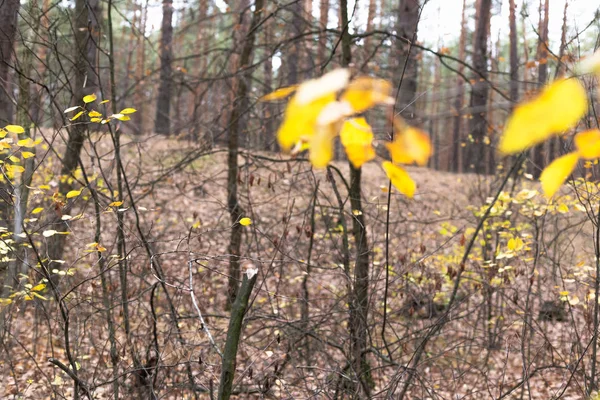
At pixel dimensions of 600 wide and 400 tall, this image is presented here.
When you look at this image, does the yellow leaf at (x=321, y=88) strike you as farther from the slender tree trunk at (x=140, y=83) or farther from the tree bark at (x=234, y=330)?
the slender tree trunk at (x=140, y=83)

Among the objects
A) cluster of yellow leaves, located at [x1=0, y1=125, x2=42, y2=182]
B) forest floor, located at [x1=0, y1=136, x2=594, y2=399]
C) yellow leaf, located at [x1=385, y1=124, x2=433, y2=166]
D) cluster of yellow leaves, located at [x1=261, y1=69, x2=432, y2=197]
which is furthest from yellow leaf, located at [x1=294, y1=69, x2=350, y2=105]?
cluster of yellow leaves, located at [x1=0, y1=125, x2=42, y2=182]

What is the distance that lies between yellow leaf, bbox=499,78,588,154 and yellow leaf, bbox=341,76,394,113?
19 cm

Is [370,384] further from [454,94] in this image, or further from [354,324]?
[454,94]

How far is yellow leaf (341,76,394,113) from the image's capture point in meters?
0.85

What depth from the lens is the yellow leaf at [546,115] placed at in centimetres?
70

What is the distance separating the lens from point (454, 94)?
1.28 meters

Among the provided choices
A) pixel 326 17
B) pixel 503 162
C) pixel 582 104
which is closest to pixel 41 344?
pixel 582 104

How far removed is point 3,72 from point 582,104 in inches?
194

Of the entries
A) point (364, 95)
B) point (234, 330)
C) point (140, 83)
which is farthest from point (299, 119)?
point (140, 83)

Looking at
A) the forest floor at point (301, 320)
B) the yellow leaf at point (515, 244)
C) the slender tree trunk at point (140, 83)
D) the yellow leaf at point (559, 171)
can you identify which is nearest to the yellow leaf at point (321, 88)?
the yellow leaf at point (559, 171)

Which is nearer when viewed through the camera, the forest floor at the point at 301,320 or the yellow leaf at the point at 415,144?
the yellow leaf at the point at 415,144

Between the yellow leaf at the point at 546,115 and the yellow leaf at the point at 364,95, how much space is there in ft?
0.63

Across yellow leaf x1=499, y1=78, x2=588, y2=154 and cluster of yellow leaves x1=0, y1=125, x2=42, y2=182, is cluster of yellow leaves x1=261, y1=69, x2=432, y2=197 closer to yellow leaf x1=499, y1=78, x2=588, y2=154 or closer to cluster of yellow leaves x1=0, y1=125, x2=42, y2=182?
yellow leaf x1=499, y1=78, x2=588, y2=154

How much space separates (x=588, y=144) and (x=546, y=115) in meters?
0.20
